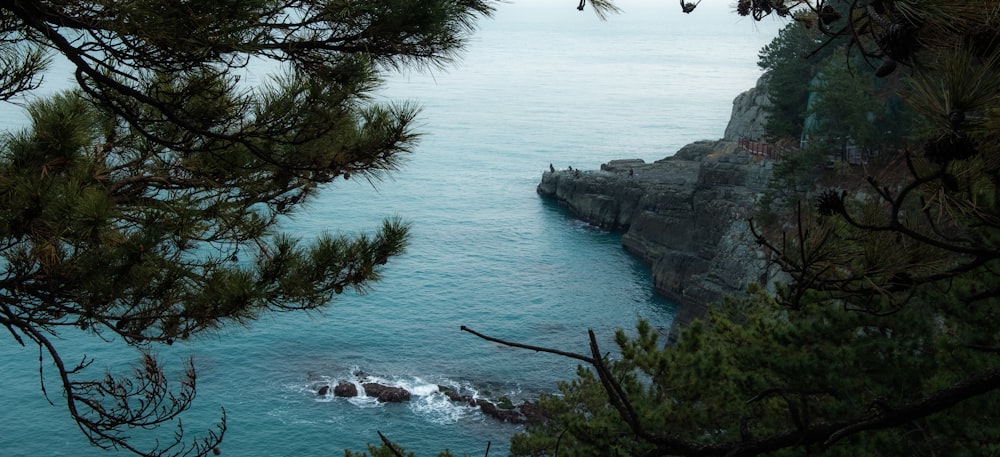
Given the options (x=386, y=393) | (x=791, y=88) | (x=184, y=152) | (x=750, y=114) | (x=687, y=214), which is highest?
(x=791, y=88)

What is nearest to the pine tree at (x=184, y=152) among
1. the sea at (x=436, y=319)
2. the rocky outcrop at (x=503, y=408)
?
the sea at (x=436, y=319)

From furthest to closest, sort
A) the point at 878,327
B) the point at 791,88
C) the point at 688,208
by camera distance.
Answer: the point at 688,208, the point at 791,88, the point at 878,327

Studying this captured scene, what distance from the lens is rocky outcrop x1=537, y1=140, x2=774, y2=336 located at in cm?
3472

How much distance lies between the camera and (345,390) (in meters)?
27.8

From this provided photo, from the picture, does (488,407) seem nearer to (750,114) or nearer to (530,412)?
(530,412)

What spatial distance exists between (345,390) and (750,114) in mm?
32427

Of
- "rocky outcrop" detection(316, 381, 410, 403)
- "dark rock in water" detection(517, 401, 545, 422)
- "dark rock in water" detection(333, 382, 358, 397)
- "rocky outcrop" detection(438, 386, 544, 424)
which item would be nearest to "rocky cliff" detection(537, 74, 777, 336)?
"dark rock in water" detection(517, 401, 545, 422)

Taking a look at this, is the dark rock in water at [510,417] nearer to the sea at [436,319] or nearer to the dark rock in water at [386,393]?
the sea at [436,319]

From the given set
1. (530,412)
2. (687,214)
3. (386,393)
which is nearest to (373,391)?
(386,393)

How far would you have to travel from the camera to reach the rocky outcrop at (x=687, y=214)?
34719mm

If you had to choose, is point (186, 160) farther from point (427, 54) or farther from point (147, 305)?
point (427, 54)

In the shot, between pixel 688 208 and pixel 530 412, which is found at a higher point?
pixel 688 208

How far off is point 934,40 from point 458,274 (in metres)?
37.9

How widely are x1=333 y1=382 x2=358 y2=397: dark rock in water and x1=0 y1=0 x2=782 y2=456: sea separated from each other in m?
0.43
